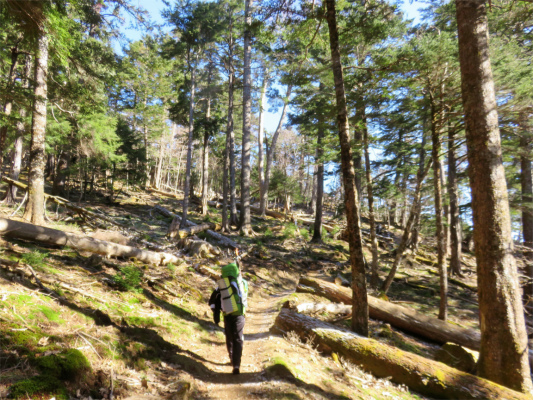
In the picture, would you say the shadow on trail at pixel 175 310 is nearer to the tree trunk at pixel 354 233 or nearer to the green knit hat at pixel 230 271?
the green knit hat at pixel 230 271

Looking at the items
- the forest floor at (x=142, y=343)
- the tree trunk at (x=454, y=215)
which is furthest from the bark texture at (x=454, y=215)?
the forest floor at (x=142, y=343)

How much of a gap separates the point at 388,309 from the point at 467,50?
738 cm

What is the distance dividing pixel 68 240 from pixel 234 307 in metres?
5.27

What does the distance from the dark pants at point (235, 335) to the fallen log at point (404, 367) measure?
1807 mm

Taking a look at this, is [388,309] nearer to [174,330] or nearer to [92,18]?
[174,330]

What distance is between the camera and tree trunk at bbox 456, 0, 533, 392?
161 inches

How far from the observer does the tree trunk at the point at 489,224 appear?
4086mm

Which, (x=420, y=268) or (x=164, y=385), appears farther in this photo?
(x=420, y=268)

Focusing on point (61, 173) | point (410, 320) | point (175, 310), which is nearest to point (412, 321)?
point (410, 320)

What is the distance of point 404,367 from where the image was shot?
4438 millimetres

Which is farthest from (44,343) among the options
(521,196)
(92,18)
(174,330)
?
(521,196)

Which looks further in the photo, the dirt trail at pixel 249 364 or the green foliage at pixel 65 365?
the dirt trail at pixel 249 364

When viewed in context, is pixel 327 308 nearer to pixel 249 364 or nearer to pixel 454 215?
pixel 249 364

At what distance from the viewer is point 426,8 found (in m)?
14.3
